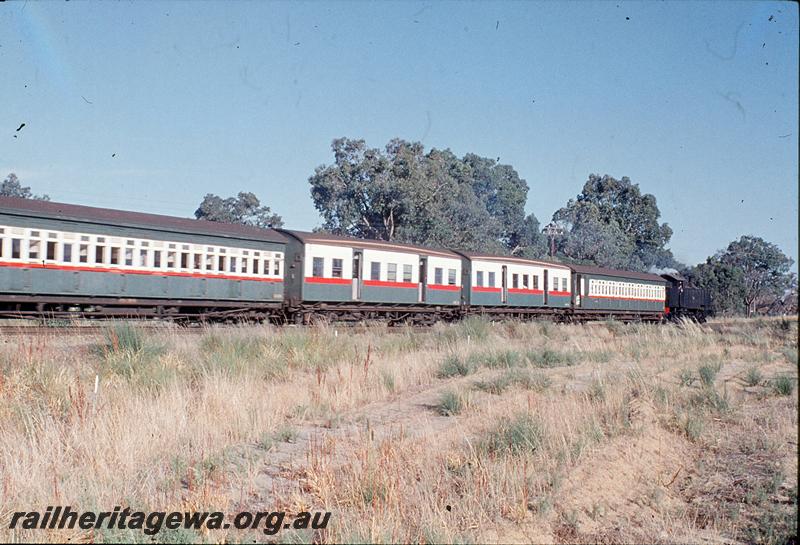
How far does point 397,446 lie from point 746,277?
2782 inches

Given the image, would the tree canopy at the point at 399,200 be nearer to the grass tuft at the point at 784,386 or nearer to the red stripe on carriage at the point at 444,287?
the red stripe on carriage at the point at 444,287

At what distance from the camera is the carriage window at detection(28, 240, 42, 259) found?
53.6 feet

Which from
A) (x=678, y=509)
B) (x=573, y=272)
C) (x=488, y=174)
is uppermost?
(x=488, y=174)

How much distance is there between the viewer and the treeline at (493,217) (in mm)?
50281

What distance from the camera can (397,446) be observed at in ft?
23.0

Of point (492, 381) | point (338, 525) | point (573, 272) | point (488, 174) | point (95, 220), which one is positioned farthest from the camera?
point (488, 174)

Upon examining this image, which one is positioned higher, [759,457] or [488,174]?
[488,174]

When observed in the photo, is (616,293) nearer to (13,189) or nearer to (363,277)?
(363,277)

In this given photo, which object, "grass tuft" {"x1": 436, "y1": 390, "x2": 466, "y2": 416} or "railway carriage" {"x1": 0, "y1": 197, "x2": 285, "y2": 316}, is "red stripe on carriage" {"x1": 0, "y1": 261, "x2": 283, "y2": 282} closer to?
"railway carriage" {"x1": 0, "y1": 197, "x2": 285, "y2": 316}

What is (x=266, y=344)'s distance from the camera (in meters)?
14.4

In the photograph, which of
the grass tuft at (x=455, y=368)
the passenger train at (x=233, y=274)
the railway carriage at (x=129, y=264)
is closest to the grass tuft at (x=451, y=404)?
the grass tuft at (x=455, y=368)

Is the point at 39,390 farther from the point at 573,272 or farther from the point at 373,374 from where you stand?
the point at 573,272

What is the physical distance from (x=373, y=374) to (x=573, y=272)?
83.2ft

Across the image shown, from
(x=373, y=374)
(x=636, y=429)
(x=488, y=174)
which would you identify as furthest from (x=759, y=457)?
(x=488, y=174)
